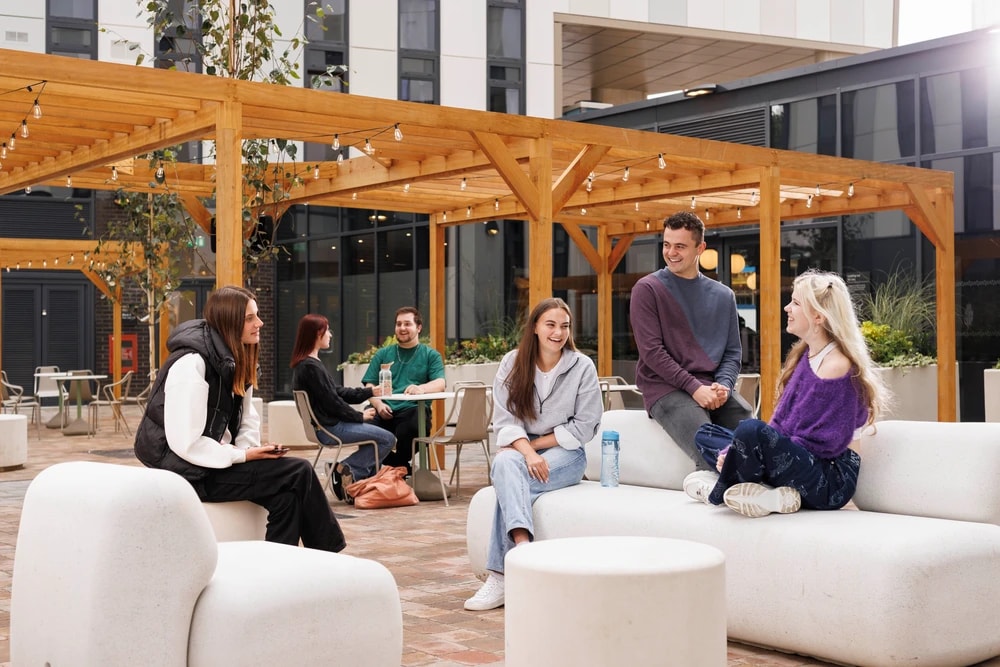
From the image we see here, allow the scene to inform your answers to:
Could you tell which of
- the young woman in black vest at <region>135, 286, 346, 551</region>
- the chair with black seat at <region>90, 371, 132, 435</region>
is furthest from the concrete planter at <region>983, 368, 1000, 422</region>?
the chair with black seat at <region>90, 371, 132, 435</region>

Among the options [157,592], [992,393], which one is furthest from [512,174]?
[992,393]

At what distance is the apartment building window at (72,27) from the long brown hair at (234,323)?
1746 cm

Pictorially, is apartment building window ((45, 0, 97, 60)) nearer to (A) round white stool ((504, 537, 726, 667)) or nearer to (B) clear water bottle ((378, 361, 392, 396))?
(B) clear water bottle ((378, 361, 392, 396))

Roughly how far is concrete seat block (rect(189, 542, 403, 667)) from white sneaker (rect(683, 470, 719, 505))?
1.69 m

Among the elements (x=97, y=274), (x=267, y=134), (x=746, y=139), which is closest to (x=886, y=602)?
(x=267, y=134)

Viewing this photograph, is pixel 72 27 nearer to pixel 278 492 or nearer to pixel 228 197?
pixel 228 197

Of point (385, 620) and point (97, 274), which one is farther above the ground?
point (97, 274)

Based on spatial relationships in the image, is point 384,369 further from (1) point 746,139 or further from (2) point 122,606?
(1) point 746,139

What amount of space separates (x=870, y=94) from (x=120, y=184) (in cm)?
976

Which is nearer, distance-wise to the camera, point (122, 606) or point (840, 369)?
point (122, 606)

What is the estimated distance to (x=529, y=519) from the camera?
18.3ft

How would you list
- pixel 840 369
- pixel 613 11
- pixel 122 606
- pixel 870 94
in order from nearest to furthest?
pixel 122 606 → pixel 840 369 → pixel 870 94 → pixel 613 11

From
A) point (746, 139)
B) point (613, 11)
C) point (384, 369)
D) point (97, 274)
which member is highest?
point (613, 11)

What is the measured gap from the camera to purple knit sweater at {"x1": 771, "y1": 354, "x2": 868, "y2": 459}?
4922 millimetres
